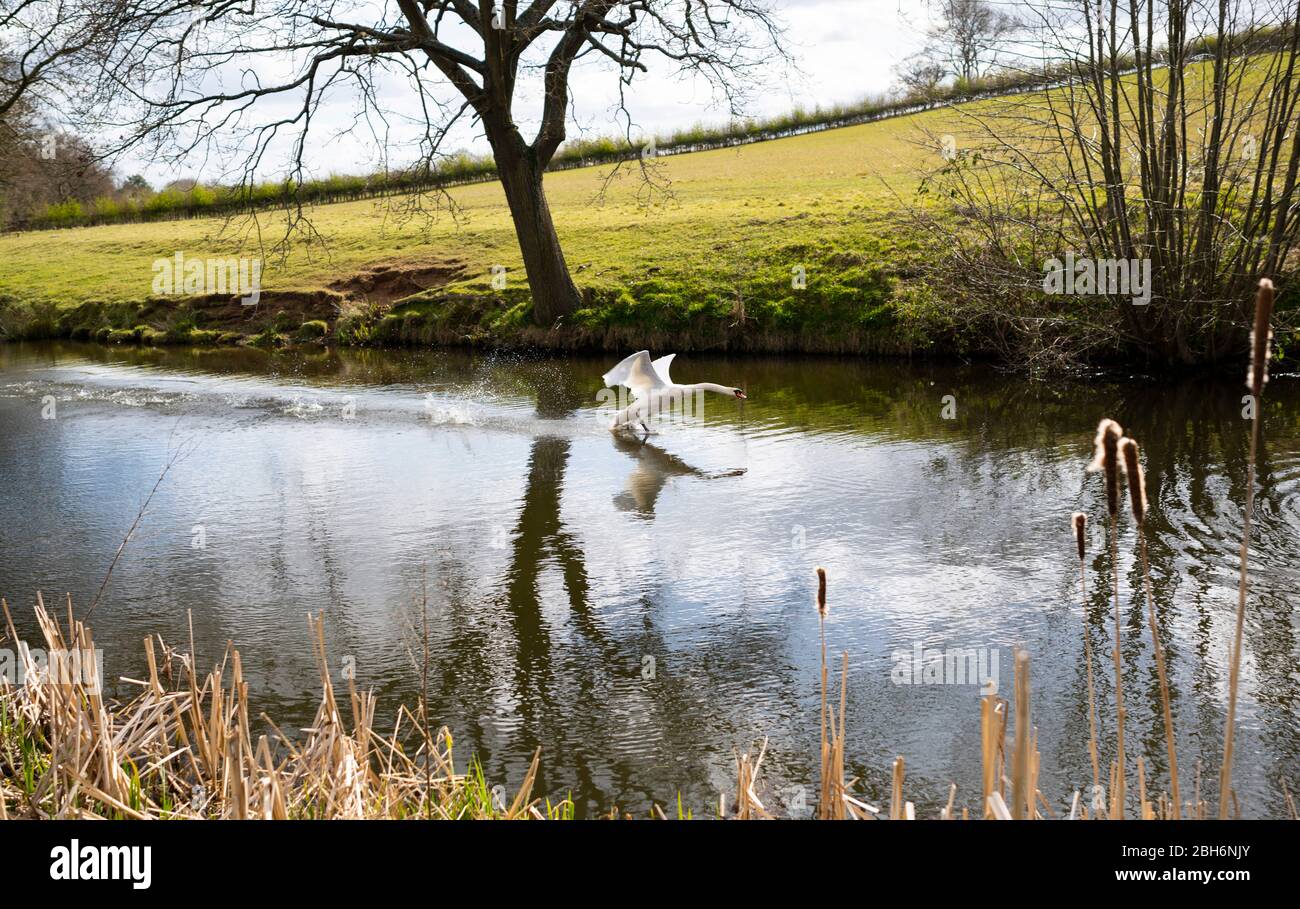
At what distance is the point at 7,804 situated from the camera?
4.21 m

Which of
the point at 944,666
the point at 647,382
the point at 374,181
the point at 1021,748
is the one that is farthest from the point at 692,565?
the point at 374,181

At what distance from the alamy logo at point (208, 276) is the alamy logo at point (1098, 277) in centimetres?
1920

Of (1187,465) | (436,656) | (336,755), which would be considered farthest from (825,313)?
(336,755)

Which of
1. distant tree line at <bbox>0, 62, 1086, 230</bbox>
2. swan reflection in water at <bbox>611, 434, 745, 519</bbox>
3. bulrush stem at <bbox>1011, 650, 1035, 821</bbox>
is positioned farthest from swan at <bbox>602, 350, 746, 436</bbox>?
distant tree line at <bbox>0, 62, 1086, 230</bbox>

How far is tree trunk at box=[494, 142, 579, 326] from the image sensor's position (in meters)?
21.2

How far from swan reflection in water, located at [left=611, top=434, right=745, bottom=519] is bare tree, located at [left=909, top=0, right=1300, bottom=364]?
6209 millimetres

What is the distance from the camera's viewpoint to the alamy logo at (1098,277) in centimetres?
1519

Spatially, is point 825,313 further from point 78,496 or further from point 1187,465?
point 78,496

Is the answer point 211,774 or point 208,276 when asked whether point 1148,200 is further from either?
point 208,276

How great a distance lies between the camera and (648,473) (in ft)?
38.6

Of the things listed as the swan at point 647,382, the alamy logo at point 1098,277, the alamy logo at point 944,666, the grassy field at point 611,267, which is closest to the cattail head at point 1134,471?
the alamy logo at point 944,666

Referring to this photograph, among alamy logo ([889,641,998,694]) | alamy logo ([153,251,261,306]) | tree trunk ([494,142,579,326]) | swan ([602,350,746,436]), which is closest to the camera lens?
alamy logo ([889,641,998,694])

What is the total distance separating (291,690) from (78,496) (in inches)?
237
